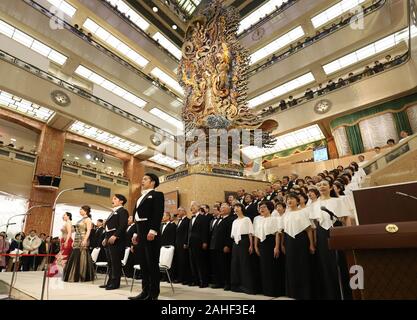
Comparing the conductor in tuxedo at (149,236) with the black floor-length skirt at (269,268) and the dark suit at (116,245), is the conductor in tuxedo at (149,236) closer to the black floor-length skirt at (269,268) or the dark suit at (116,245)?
the dark suit at (116,245)

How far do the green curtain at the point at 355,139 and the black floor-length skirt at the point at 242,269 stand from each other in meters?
9.94

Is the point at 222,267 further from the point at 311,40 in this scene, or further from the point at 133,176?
the point at 133,176

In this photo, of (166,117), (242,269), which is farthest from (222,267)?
(166,117)

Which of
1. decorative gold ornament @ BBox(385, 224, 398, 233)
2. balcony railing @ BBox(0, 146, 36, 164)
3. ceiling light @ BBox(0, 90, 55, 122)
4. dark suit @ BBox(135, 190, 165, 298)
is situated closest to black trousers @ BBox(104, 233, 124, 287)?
dark suit @ BBox(135, 190, 165, 298)

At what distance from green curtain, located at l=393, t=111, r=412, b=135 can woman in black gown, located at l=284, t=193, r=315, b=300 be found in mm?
10071

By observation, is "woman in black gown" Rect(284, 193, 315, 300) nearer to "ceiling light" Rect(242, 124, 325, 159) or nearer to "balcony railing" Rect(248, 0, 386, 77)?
"ceiling light" Rect(242, 124, 325, 159)

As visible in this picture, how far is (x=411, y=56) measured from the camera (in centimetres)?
1038

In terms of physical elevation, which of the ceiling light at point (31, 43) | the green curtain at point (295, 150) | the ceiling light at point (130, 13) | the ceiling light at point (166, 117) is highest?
the ceiling light at point (130, 13)

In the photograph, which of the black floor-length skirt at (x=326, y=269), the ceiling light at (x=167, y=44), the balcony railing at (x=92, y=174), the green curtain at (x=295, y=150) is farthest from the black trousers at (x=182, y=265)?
the ceiling light at (x=167, y=44)

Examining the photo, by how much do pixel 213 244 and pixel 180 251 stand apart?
86 centimetres

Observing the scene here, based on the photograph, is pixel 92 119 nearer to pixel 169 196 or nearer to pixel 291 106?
pixel 169 196

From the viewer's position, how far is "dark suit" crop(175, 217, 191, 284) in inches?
184

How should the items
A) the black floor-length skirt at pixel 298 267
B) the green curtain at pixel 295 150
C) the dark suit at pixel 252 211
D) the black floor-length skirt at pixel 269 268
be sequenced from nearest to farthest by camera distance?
the black floor-length skirt at pixel 298 267 → the black floor-length skirt at pixel 269 268 → the dark suit at pixel 252 211 → the green curtain at pixel 295 150

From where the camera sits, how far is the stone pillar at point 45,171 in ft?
39.2
